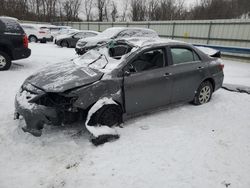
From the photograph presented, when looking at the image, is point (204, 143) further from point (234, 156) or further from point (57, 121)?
point (57, 121)

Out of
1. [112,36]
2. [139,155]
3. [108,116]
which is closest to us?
[139,155]

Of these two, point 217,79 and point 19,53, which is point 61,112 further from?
point 19,53

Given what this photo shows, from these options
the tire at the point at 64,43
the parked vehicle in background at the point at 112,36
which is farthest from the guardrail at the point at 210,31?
the tire at the point at 64,43

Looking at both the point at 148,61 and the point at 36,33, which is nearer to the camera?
the point at 148,61

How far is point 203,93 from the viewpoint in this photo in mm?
5801

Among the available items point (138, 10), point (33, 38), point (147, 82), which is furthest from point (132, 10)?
point (147, 82)

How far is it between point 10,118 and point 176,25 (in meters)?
16.1

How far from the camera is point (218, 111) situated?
5.45 m

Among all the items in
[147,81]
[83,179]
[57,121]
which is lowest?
[83,179]

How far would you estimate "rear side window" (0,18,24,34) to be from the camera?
8289mm

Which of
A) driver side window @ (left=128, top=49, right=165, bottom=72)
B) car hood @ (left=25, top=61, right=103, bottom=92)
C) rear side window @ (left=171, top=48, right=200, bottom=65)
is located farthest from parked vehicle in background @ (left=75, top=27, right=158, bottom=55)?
car hood @ (left=25, top=61, right=103, bottom=92)

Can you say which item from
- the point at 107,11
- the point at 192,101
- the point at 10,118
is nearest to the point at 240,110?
the point at 192,101

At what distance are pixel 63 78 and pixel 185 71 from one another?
252cm

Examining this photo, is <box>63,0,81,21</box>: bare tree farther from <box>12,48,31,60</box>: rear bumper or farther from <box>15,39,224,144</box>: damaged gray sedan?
<box>15,39,224,144</box>: damaged gray sedan
